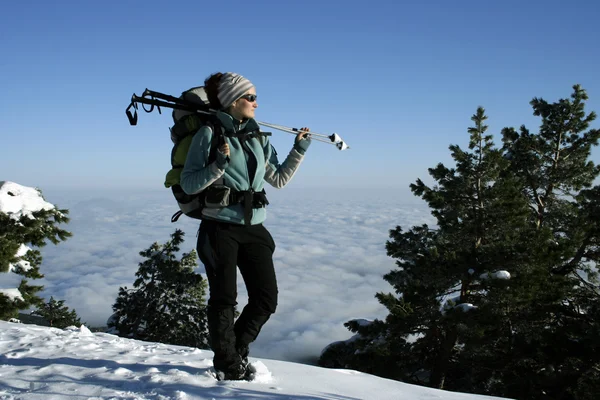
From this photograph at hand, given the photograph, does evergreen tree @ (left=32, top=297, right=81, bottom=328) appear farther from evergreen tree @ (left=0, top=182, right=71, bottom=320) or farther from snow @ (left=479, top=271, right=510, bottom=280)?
snow @ (left=479, top=271, right=510, bottom=280)

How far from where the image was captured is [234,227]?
11.2ft

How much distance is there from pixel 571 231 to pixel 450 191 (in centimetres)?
557

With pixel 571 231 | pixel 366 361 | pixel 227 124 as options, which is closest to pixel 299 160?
pixel 227 124

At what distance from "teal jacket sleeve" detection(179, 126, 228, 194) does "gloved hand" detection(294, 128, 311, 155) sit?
3.01ft

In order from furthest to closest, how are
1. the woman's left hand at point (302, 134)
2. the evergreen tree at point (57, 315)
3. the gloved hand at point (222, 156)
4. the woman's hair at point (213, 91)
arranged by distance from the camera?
1. the evergreen tree at point (57, 315)
2. the woman's left hand at point (302, 134)
3. the woman's hair at point (213, 91)
4. the gloved hand at point (222, 156)

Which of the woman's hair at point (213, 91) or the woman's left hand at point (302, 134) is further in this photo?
the woman's left hand at point (302, 134)

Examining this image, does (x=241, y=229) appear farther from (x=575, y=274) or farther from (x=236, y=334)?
(x=575, y=274)

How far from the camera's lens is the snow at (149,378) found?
3119 millimetres

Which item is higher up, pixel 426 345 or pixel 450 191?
pixel 450 191

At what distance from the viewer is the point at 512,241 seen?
12.6m

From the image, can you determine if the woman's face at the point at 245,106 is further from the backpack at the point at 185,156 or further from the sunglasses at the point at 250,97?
the backpack at the point at 185,156

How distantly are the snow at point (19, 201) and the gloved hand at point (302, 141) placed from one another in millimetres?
10908

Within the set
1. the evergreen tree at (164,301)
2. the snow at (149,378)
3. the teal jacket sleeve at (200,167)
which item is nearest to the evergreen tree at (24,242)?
the snow at (149,378)

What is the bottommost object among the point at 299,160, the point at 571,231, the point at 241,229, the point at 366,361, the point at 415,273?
the point at 366,361
